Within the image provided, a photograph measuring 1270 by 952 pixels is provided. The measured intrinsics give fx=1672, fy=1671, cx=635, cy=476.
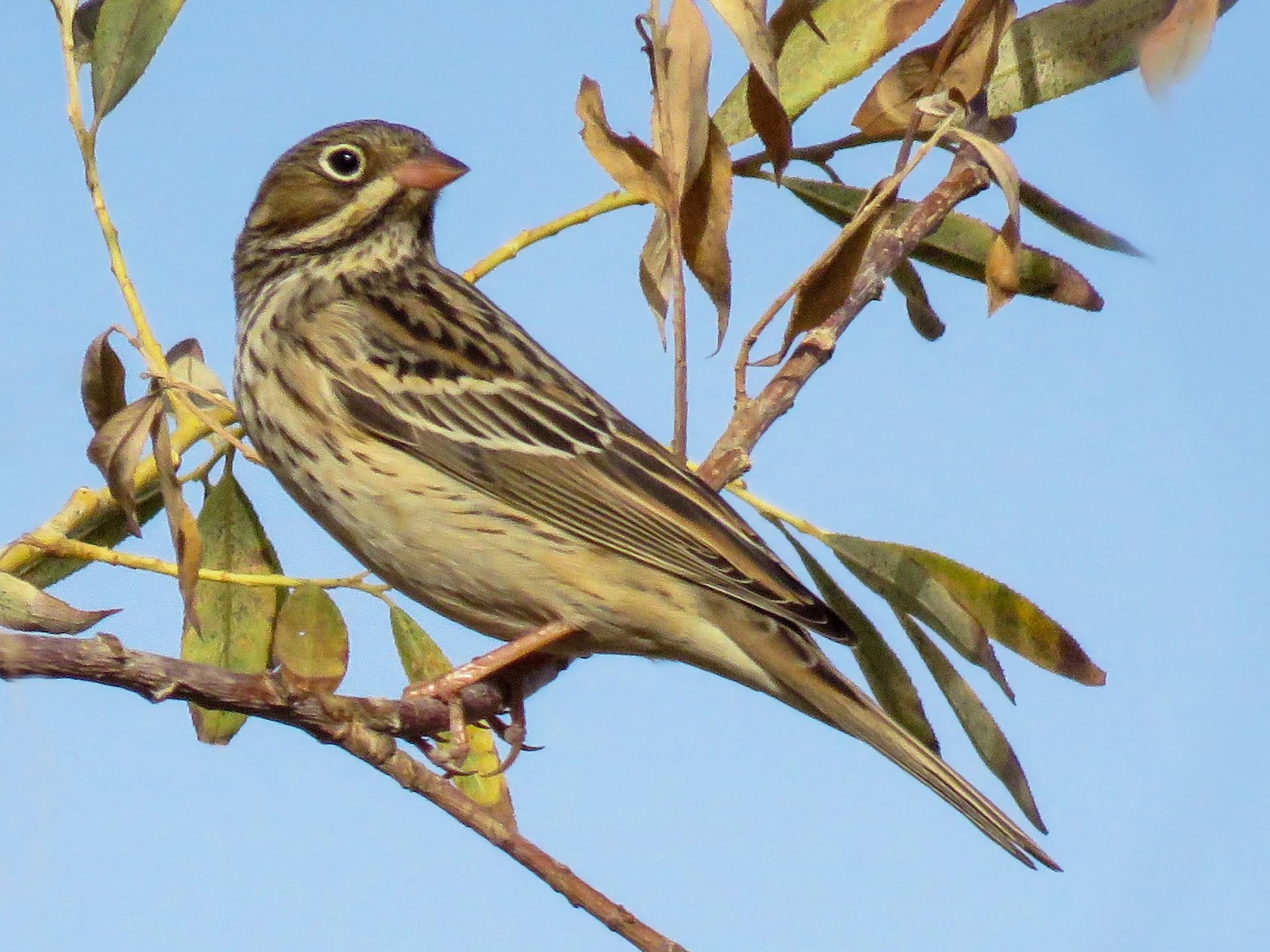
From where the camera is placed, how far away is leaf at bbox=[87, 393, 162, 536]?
10.7 ft

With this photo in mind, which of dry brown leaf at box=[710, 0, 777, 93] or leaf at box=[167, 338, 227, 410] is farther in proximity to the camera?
leaf at box=[167, 338, 227, 410]

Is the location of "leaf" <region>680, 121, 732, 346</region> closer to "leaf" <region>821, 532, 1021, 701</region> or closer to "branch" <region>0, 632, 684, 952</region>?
"leaf" <region>821, 532, 1021, 701</region>

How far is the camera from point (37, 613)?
282cm

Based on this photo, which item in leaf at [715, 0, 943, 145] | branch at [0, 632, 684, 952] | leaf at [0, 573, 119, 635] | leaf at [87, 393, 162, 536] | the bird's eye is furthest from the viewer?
the bird's eye

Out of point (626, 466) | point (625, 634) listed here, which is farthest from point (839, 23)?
point (625, 634)

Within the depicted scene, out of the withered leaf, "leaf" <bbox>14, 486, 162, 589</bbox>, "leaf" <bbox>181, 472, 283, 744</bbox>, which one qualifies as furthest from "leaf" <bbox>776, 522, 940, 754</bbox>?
"leaf" <bbox>14, 486, 162, 589</bbox>

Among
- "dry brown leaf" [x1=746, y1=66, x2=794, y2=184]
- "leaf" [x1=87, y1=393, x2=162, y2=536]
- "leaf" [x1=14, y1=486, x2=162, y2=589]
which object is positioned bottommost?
"leaf" [x1=14, y1=486, x2=162, y2=589]

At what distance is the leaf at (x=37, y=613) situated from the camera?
2664mm

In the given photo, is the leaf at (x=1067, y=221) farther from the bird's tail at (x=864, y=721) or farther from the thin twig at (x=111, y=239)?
the thin twig at (x=111, y=239)

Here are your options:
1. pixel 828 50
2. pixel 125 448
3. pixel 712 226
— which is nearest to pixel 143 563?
pixel 125 448

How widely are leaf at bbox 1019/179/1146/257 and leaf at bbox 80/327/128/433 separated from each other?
6.88ft

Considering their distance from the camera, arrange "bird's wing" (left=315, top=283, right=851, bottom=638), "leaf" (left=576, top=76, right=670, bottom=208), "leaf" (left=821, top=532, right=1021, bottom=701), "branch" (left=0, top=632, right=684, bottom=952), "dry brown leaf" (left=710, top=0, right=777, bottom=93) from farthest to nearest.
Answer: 1. "bird's wing" (left=315, top=283, right=851, bottom=638)
2. "leaf" (left=821, top=532, right=1021, bottom=701)
3. "leaf" (left=576, top=76, right=670, bottom=208)
4. "dry brown leaf" (left=710, top=0, right=777, bottom=93)
5. "branch" (left=0, top=632, right=684, bottom=952)

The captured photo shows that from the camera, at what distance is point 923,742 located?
388 cm

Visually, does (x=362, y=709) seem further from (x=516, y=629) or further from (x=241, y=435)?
(x=241, y=435)
